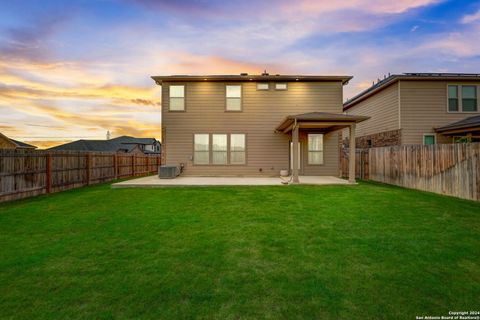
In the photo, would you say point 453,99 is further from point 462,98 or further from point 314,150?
point 314,150

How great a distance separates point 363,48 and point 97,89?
17.7 m

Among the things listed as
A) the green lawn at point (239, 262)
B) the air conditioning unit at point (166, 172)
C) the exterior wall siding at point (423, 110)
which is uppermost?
the exterior wall siding at point (423, 110)

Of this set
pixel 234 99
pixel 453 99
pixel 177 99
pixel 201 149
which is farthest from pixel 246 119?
pixel 453 99

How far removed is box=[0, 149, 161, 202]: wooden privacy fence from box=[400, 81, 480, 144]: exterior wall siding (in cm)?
1682

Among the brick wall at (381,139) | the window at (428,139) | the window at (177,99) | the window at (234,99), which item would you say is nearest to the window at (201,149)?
the window at (177,99)

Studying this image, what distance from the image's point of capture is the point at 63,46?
1136 centimetres

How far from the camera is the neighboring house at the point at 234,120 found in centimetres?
1211

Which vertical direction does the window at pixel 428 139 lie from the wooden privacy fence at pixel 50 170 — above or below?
above

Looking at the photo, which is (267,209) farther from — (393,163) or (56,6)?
(56,6)

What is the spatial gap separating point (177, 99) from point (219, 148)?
3.60 m

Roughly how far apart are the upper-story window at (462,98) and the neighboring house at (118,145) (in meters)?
41.1

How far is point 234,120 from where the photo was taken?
1216cm

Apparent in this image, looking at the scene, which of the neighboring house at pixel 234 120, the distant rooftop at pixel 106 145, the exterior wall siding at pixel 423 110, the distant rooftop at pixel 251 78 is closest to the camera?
the distant rooftop at pixel 251 78

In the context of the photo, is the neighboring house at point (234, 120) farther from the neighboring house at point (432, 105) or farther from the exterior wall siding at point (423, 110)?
the exterior wall siding at point (423, 110)
